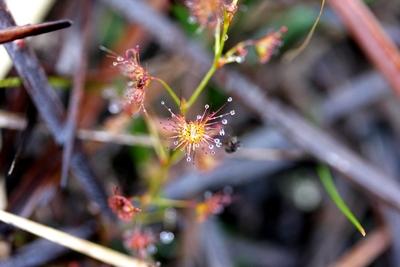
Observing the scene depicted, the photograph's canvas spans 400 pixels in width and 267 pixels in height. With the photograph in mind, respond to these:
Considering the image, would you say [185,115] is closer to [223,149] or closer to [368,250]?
[223,149]

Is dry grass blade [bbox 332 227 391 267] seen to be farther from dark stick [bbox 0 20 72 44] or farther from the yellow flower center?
dark stick [bbox 0 20 72 44]

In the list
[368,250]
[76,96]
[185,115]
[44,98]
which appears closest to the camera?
[185,115]

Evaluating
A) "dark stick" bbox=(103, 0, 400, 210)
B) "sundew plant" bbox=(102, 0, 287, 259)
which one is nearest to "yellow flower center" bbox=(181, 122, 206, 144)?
"sundew plant" bbox=(102, 0, 287, 259)

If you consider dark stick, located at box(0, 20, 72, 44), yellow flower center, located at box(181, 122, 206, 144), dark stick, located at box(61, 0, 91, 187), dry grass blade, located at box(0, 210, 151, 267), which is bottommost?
dry grass blade, located at box(0, 210, 151, 267)

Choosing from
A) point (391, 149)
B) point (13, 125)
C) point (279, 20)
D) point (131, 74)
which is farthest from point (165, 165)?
point (391, 149)

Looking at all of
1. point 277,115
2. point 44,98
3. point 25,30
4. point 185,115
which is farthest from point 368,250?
point 25,30

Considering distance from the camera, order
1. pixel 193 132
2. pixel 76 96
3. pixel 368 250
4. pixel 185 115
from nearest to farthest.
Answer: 1. pixel 193 132
2. pixel 185 115
3. pixel 76 96
4. pixel 368 250
